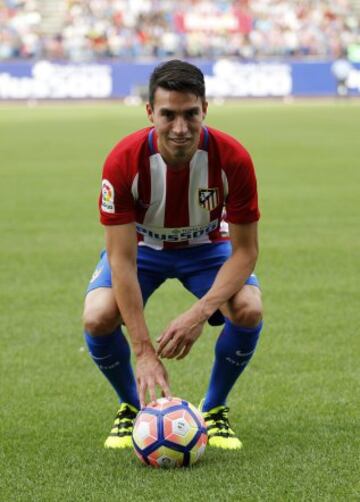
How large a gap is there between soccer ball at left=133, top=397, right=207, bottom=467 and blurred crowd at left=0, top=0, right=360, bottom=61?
34246 mm

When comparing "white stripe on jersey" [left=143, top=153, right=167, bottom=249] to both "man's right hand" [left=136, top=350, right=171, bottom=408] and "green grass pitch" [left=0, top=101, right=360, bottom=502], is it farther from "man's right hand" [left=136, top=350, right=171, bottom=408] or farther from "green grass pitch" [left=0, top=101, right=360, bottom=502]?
"green grass pitch" [left=0, top=101, right=360, bottom=502]

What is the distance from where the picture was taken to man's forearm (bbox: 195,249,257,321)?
16.1ft

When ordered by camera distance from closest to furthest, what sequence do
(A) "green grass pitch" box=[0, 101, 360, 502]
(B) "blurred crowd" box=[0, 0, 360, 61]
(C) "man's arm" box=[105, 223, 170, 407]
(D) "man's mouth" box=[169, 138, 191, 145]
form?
(A) "green grass pitch" box=[0, 101, 360, 502]
(D) "man's mouth" box=[169, 138, 191, 145]
(C) "man's arm" box=[105, 223, 170, 407]
(B) "blurred crowd" box=[0, 0, 360, 61]

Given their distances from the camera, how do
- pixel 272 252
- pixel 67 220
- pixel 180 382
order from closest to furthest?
1. pixel 180 382
2. pixel 272 252
3. pixel 67 220

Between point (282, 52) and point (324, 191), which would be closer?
point (324, 191)

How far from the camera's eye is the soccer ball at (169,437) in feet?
15.3

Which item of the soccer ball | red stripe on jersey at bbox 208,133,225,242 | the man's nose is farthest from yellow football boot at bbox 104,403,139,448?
the man's nose

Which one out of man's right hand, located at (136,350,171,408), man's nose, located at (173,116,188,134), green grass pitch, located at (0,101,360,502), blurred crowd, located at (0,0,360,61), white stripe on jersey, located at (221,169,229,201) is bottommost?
blurred crowd, located at (0,0,360,61)

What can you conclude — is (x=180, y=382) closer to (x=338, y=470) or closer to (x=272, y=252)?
(x=338, y=470)

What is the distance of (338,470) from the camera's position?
4.53m

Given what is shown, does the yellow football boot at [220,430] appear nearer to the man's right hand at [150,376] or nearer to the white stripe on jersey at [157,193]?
the man's right hand at [150,376]

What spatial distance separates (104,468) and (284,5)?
3987 centimetres

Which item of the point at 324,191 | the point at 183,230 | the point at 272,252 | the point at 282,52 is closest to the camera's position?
the point at 183,230

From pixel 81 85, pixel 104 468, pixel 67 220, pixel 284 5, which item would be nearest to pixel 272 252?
pixel 67 220
